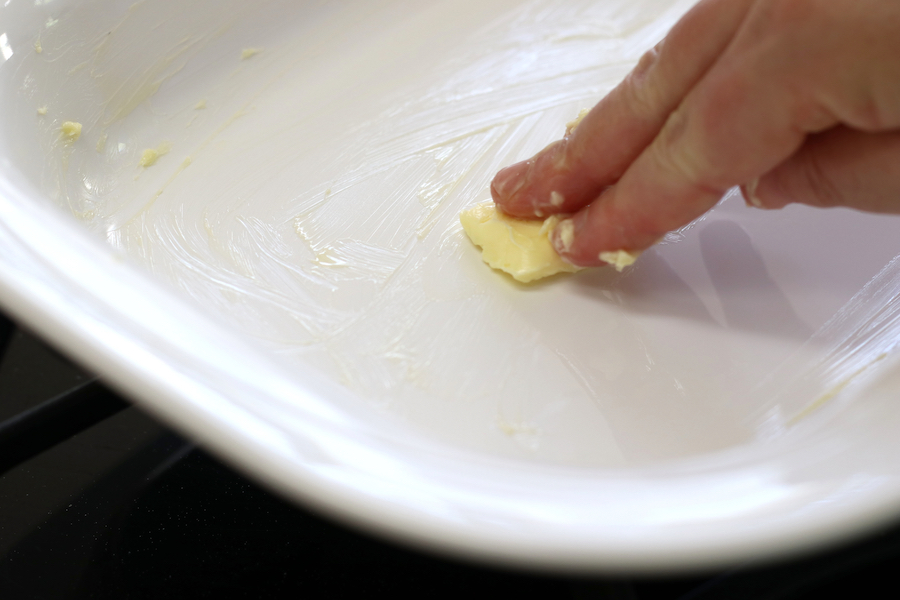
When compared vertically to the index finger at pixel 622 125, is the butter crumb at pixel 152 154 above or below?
above

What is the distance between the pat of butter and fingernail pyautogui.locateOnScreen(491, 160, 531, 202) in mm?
15

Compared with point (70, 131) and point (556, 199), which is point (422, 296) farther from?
point (70, 131)

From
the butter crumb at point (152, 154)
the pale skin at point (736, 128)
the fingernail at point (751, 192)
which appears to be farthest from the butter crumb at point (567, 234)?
the butter crumb at point (152, 154)

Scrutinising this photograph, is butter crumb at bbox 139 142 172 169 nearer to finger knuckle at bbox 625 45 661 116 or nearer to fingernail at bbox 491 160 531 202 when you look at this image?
fingernail at bbox 491 160 531 202

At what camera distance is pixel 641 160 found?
1.33 ft

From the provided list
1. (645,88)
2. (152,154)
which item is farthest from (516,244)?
(152,154)

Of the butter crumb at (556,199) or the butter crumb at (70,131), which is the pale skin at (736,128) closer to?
the butter crumb at (556,199)

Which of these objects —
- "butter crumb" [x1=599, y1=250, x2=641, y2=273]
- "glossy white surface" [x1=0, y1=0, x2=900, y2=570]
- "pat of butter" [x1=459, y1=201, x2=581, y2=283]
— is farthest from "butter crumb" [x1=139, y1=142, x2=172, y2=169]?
"butter crumb" [x1=599, y1=250, x2=641, y2=273]

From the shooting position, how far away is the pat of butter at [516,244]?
471 millimetres

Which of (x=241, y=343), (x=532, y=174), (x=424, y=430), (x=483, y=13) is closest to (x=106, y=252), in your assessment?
(x=241, y=343)

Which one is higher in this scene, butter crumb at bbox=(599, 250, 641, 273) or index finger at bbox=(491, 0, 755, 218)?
index finger at bbox=(491, 0, 755, 218)

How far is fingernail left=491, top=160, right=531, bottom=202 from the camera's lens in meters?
0.49

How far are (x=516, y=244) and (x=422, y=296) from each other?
0.08m

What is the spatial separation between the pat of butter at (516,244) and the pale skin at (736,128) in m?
0.01
